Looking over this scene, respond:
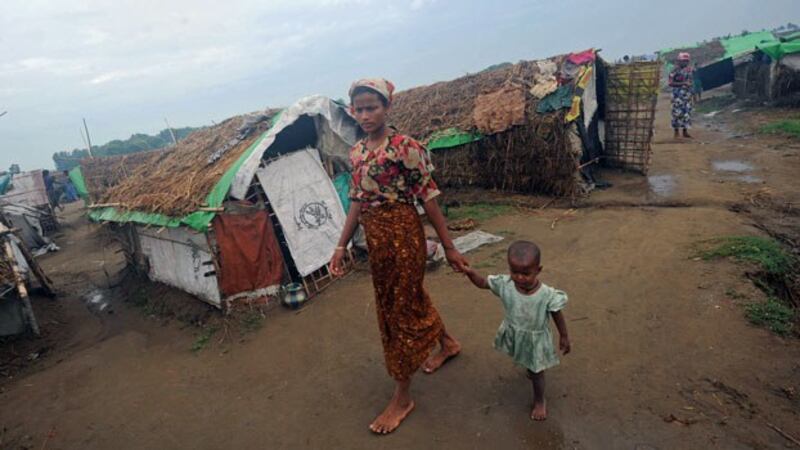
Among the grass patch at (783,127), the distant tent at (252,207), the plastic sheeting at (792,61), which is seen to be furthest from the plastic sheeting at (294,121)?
the plastic sheeting at (792,61)

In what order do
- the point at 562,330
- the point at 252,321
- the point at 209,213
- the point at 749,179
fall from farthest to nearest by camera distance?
the point at 749,179
the point at 252,321
the point at 209,213
the point at 562,330

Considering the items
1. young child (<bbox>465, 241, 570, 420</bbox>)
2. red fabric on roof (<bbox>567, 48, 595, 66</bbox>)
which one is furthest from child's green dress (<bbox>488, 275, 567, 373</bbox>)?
red fabric on roof (<bbox>567, 48, 595, 66</bbox>)

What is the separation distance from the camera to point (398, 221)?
259 cm

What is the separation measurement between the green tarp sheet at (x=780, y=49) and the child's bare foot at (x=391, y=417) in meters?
15.4

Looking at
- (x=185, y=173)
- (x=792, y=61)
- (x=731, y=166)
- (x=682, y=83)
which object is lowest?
(x=731, y=166)

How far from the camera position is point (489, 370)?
332 cm

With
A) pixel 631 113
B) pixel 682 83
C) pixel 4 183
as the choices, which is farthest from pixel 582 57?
pixel 4 183

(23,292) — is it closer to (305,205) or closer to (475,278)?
(305,205)

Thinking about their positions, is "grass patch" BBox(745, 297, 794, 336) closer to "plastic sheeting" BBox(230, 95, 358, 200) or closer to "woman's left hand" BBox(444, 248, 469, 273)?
"woman's left hand" BBox(444, 248, 469, 273)

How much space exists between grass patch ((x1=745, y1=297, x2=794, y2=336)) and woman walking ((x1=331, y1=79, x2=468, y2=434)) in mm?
2530

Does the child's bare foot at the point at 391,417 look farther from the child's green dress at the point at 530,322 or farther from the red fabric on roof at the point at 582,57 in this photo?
the red fabric on roof at the point at 582,57

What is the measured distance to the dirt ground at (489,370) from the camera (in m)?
2.69

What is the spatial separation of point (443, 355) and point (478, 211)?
475 centimetres

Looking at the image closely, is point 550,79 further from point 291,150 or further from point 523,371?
point 523,371
